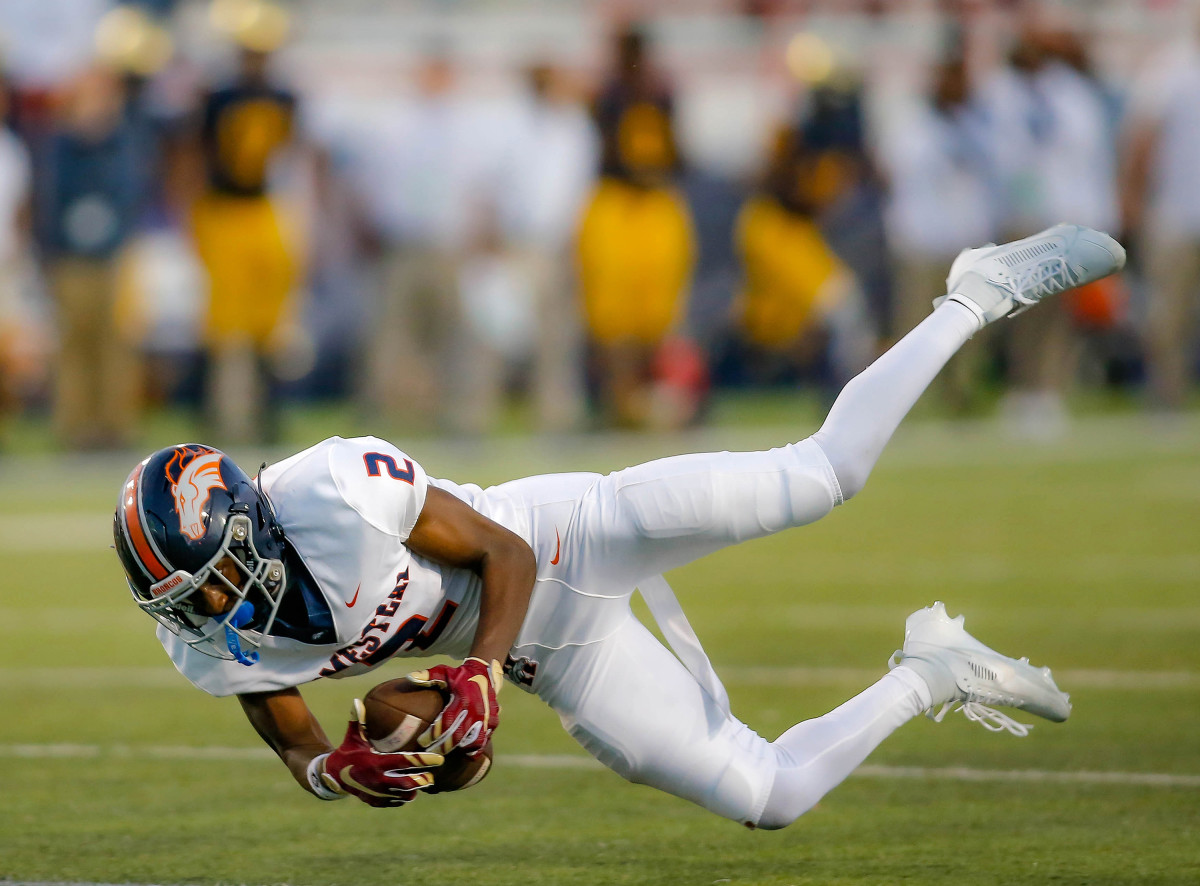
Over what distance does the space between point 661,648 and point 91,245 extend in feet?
25.8

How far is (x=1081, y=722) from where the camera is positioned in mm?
4559

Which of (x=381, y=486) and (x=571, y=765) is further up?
(x=381, y=486)

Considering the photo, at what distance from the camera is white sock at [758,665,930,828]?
3.31 m

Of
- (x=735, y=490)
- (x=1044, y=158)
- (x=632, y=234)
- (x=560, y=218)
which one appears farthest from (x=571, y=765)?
(x=1044, y=158)

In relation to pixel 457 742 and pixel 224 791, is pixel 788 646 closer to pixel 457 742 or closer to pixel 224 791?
pixel 224 791

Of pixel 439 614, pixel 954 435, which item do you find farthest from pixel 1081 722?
pixel 954 435

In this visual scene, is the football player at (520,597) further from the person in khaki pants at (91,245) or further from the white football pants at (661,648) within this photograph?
the person in khaki pants at (91,245)

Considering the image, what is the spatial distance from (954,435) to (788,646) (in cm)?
568

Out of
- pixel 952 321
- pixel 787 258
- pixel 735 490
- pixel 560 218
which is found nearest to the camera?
pixel 735 490

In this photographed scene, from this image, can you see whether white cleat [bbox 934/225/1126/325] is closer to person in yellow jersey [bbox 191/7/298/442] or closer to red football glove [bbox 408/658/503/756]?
red football glove [bbox 408/658/503/756]

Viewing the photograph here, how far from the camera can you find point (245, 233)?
10367mm

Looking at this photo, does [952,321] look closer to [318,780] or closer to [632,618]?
[632,618]

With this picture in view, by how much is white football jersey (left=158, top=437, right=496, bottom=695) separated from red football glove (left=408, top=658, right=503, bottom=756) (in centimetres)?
26

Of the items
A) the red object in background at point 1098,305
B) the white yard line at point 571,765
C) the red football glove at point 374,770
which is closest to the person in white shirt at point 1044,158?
the red object in background at point 1098,305
